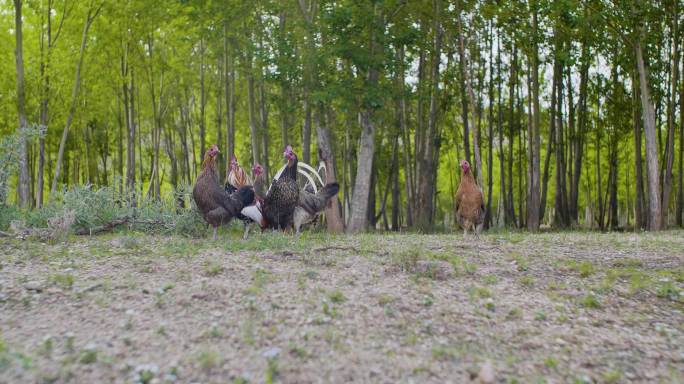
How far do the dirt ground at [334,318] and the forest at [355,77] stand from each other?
19.7 ft

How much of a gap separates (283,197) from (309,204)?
1.24 metres

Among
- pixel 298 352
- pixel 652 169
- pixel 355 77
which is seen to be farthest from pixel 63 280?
pixel 652 169

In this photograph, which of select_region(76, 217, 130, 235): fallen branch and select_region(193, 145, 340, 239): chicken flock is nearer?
select_region(193, 145, 340, 239): chicken flock

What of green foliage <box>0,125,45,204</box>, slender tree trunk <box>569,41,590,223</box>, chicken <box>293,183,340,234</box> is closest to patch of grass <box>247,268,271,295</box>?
chicken <box>293,183,340,234</box>

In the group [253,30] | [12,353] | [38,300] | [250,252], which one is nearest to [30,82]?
[253,30]

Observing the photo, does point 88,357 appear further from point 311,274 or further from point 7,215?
point 7,215

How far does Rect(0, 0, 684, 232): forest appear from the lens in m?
16.7

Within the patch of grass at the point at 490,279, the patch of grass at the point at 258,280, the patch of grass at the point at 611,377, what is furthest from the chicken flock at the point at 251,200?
the patch of grass at the point at 611,377

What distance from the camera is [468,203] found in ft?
39.8

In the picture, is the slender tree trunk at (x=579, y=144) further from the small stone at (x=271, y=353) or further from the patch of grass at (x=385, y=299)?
the small stone at (x=271, y=353)

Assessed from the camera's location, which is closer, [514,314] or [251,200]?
[514,314]

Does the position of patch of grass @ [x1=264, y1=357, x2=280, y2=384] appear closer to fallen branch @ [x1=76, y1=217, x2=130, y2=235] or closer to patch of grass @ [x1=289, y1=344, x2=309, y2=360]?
patch of grass @ [x1=289, y1=344, x2=309, y2=360]

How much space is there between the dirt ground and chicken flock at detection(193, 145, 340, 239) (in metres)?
1.91

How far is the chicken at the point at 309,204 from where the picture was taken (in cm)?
1147
